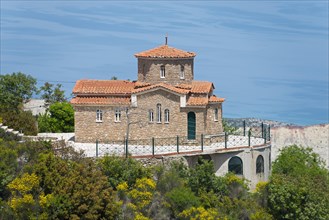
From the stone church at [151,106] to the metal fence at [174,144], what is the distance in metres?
0.34

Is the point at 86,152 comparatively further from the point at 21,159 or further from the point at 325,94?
the point at 325,94

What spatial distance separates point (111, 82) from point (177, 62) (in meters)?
3.41

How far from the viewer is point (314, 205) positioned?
54688mm

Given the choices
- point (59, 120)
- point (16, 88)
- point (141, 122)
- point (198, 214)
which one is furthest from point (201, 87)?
point (16, 88)

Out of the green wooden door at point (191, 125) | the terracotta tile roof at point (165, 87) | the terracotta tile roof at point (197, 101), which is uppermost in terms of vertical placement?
the terracotta tile roof at point (165, 87)

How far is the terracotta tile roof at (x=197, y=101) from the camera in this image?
59031mm

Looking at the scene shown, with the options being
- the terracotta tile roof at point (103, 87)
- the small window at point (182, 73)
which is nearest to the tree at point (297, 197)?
the small window at point (182, 73)

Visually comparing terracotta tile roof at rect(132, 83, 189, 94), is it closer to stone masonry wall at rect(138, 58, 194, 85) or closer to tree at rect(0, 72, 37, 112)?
stone masonry wall at rect(138, 58, 194, 85)

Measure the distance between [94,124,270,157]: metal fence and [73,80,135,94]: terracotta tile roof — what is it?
2493mm

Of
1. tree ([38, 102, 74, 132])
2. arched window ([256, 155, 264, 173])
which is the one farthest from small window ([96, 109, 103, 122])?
arched window ([256, 155, 264, 173])

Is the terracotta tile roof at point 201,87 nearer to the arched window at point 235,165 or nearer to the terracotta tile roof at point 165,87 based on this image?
the terracotta tile roof at point 165,87

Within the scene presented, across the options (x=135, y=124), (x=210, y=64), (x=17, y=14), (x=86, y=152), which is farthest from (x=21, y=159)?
(x=17, y=14)

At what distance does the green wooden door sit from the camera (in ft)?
194

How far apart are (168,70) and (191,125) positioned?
9.95ft
